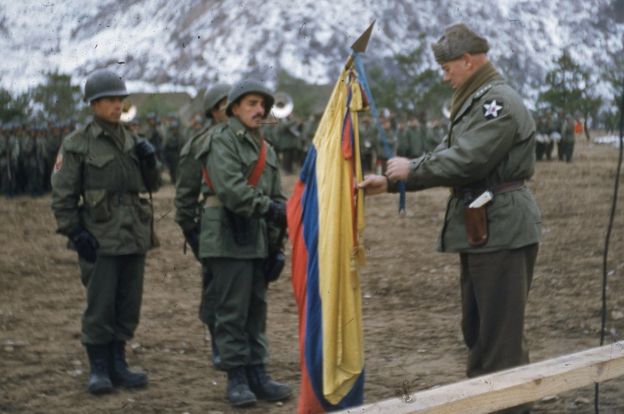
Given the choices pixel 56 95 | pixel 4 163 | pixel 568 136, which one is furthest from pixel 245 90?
pixel 568 136

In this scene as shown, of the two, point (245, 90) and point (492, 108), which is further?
point (245, 90)

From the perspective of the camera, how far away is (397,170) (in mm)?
4469

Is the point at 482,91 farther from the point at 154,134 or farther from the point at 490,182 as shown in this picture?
the point at 154,134

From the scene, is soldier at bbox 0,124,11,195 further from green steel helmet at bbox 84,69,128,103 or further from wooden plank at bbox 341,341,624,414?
wooden plank at bbox 341,341,624,414

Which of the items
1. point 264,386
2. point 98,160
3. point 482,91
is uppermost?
point 482,91

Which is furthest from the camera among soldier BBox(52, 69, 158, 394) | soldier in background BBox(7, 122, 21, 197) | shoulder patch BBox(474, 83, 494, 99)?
soldier in background BBox(7, 122, 21, 197)

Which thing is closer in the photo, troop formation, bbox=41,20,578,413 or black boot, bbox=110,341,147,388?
troop formation, bbox=41,20,578,413

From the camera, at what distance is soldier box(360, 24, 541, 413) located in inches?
173

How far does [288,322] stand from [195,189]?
7.70 feet

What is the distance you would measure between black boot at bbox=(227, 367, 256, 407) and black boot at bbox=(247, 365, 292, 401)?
0.12 meters

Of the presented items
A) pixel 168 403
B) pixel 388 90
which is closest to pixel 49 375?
pixel 168 403

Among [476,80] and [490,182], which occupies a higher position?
[476,80]

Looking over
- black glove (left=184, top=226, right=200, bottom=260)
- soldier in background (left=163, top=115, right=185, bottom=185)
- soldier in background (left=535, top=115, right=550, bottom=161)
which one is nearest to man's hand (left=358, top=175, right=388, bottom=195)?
black glove (left=184, top=226, right=200, bottom=260)

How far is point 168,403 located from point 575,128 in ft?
95.8
